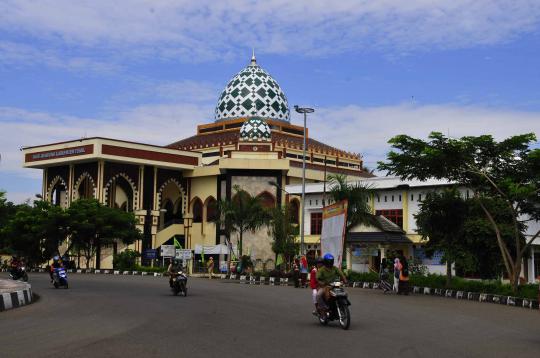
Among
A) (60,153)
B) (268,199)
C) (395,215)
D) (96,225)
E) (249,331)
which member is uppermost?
(60,153)

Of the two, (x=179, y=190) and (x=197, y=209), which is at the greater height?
(x=179, y=190)

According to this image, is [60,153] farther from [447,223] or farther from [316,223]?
[447,223]

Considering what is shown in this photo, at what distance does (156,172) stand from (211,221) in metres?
5.33

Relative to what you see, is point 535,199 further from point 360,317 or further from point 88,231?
point 88,231

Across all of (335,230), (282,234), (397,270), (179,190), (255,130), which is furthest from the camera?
(179,190)

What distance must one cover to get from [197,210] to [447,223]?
107ft

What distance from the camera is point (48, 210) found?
45594mm

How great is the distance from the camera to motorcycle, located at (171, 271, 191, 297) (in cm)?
2016

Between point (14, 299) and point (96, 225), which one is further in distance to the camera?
point (96, 225)

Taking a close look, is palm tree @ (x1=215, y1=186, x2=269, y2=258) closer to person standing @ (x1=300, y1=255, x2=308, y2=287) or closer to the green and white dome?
person standing @ (x1=300, y1=255, x2=308, y2=287)

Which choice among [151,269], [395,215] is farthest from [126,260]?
[395,215]

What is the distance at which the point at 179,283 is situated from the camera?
2023cm

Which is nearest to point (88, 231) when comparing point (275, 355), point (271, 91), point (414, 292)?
point (271, 91)

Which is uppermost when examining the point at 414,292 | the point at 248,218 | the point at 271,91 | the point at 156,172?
the point at 271,91
